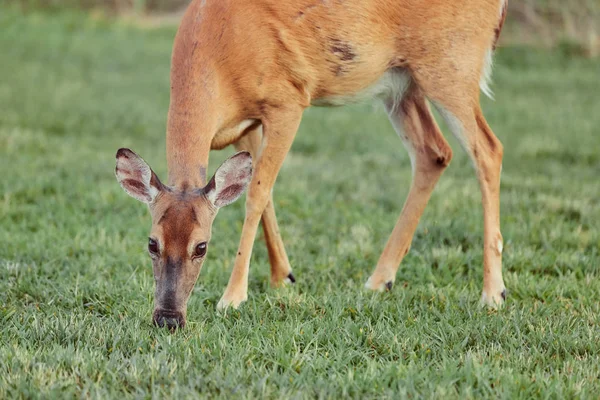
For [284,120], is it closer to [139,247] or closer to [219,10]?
[219,10]

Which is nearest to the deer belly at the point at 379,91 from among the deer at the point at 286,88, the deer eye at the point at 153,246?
the deer at the point at 286,88

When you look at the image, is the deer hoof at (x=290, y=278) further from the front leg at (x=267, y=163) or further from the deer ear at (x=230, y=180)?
the deer ear at (x=230, y=180)

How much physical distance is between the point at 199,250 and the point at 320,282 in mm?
1308

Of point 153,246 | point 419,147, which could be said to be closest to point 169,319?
point 153,246

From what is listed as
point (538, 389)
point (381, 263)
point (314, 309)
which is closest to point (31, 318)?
point (314, 309)

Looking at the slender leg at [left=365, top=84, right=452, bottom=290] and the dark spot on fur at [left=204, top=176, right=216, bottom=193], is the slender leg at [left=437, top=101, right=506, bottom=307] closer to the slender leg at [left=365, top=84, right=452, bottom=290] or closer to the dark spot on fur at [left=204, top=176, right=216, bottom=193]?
the slender leg at [left=365, top=84, right=452, bottom=290]

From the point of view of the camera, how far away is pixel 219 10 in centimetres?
544

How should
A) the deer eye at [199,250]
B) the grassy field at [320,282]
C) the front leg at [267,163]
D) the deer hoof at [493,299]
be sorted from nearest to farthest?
the grassy field at [320,282] → the deer eye at [199,250] → the deer hoof at [493,299] → the front leg at [267,163]

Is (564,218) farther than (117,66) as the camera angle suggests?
No

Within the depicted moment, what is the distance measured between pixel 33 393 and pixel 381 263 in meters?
2.84

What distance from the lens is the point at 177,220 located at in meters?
4.60

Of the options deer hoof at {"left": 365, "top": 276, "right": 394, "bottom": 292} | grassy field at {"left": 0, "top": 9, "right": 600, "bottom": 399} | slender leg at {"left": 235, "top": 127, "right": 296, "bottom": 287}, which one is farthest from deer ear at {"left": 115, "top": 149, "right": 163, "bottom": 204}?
deer hoof at {"left": 365, "top": 276, "right": 394, "bottom": 292}

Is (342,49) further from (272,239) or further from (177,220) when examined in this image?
(177,220)

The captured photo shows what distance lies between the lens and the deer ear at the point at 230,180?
4.81 metres
